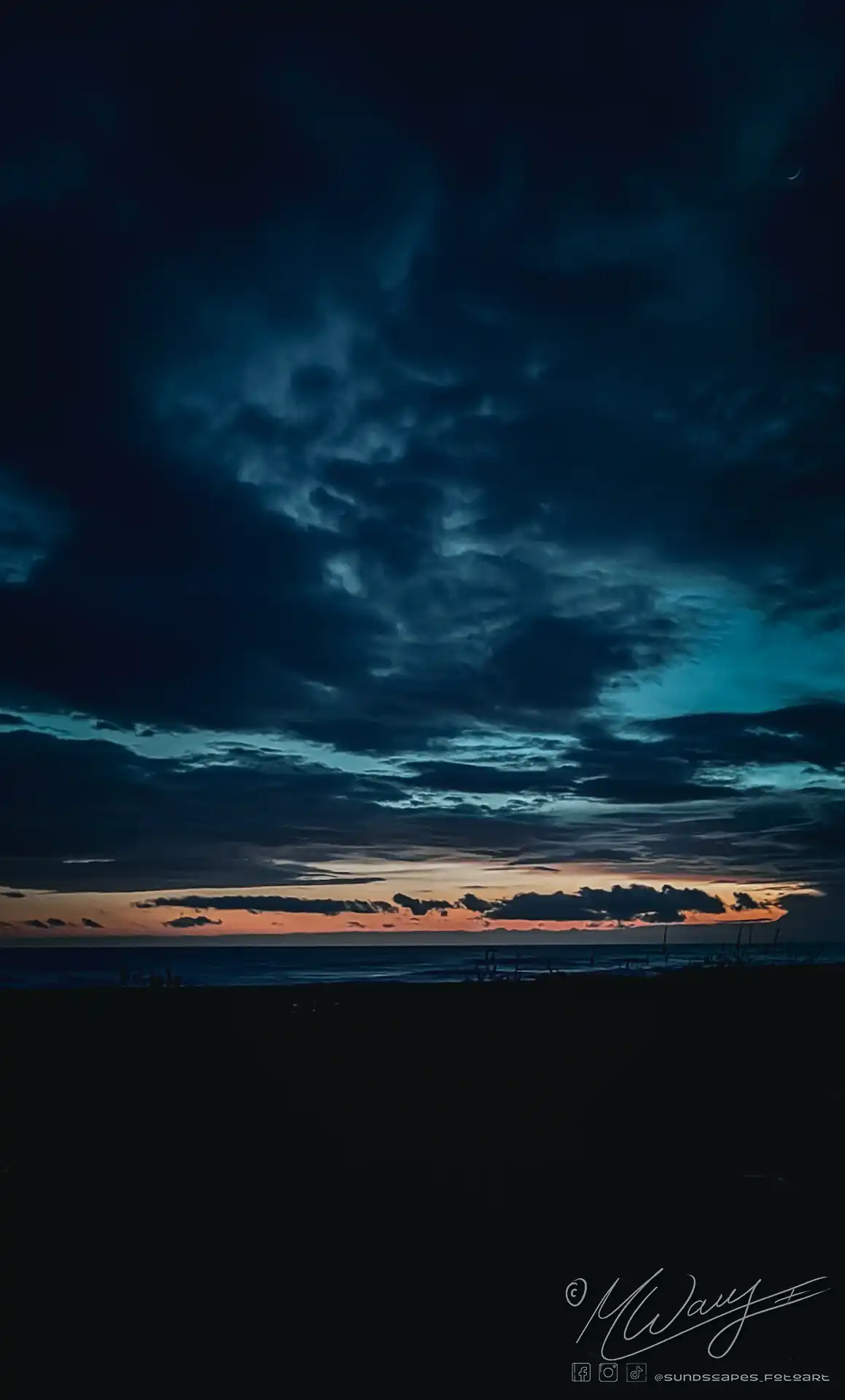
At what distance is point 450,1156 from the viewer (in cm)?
1376

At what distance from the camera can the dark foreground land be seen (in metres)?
9.71

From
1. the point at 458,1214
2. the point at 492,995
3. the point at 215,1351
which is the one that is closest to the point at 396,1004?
the point at 492,995

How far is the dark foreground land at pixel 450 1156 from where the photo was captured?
971 centimetres

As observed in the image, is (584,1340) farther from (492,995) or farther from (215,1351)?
(492,995)

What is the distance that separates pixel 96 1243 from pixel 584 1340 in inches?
281
